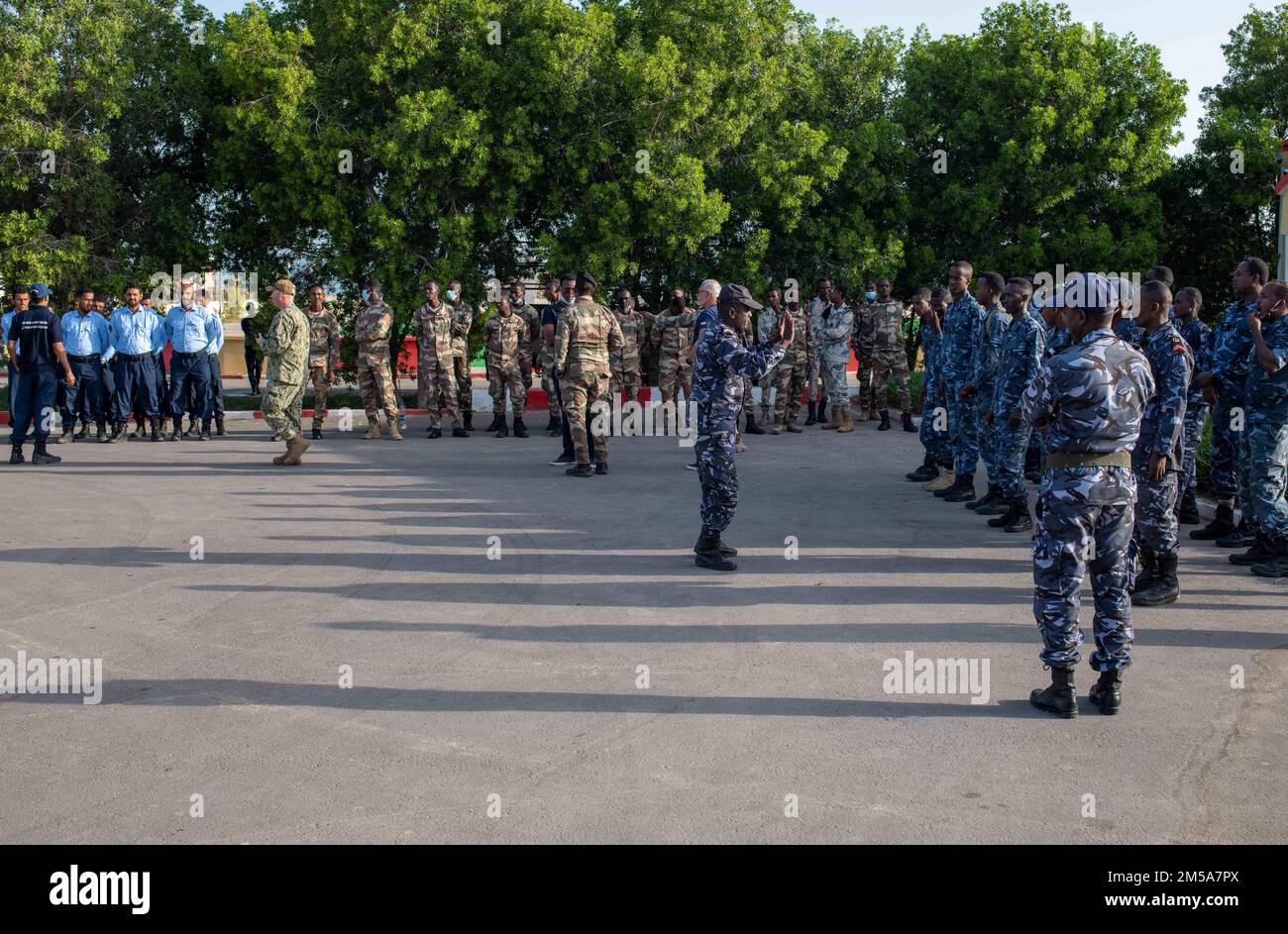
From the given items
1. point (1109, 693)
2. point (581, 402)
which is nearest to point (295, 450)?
point (581, 402)

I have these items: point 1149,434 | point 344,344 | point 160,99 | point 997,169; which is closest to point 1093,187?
point 997,169

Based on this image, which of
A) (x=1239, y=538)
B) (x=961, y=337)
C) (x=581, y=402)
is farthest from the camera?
(x=581, y=402)

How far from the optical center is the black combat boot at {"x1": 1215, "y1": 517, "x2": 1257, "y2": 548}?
1017cm

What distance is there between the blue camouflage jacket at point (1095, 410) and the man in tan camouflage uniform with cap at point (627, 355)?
12680mm

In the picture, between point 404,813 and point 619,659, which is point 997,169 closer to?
point 619,659

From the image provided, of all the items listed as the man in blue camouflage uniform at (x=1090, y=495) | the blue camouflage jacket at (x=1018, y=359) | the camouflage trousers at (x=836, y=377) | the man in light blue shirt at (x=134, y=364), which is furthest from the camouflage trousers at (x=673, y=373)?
the man in blue camouflage uniform at (x=1090, y=495)

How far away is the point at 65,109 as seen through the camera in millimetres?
22156

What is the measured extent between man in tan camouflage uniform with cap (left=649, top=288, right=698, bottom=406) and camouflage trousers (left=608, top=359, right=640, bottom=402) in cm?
40

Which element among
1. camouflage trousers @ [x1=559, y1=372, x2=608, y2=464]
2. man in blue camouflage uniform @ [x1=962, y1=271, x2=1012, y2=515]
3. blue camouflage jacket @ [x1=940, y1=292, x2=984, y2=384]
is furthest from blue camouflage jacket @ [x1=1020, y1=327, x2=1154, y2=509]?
camouflage trousers @ [x1=559, y1=372, x2=608, y2=464]

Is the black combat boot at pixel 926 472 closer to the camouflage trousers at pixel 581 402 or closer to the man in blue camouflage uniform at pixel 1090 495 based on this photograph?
the camouflage trousers at pixel 581 402

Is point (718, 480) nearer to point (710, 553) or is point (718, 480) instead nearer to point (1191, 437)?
point (710, 553)

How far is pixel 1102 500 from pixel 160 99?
69.7ft

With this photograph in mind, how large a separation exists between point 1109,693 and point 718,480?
3.74m

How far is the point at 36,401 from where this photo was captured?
14594 millimetres
